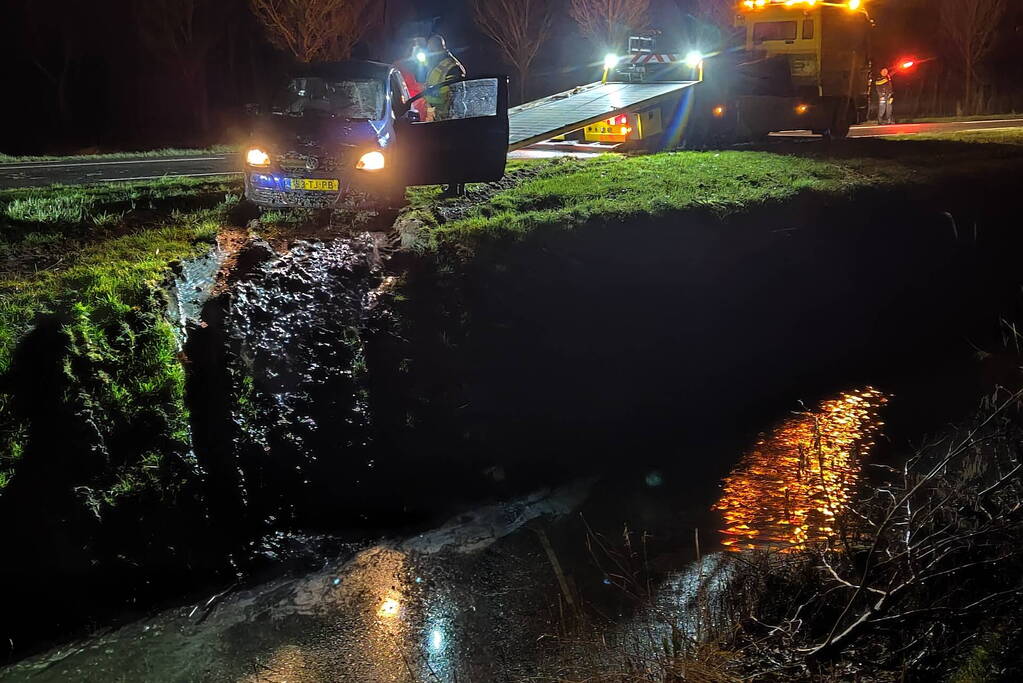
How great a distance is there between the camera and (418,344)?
7395 mm

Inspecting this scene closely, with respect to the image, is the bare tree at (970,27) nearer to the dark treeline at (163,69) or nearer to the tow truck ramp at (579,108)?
the dark treeline at (163,69)

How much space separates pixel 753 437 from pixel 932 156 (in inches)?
326

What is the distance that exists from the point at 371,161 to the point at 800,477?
5130mm

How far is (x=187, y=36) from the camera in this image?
29.9m

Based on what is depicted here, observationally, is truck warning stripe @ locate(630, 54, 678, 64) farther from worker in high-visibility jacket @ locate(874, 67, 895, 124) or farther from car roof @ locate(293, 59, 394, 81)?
worker in high-visibility jacket @ locate(874, 67, 895, 124)

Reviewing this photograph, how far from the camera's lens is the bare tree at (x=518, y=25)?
34.3 m

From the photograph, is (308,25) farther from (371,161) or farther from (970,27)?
(970,27)

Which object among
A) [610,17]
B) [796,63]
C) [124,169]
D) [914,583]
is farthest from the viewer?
[610,17]

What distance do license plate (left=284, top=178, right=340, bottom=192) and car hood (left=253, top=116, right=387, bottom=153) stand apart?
11.8 inches

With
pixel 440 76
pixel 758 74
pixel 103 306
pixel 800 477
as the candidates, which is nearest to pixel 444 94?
pixel 440 76

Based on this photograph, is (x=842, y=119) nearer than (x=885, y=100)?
Yes

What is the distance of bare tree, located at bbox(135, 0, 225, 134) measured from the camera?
28.9m

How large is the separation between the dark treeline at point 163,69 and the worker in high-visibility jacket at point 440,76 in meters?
20.1

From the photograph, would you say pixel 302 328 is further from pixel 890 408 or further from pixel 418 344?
pixel 890 408
